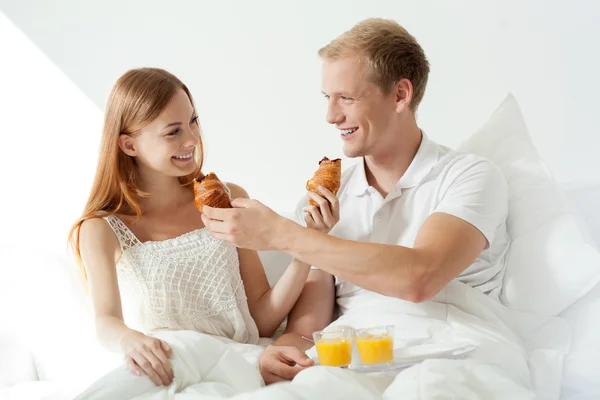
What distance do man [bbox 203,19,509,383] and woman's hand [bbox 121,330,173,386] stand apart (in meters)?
0.32

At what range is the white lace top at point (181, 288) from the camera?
2453mm

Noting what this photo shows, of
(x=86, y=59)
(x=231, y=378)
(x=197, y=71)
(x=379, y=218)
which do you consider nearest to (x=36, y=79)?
(x=86, y=59)

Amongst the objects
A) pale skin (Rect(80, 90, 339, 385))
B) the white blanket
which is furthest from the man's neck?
the white blanket

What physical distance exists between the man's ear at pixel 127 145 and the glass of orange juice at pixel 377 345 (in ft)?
3.59

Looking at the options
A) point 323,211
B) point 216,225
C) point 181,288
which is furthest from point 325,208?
point 181,288

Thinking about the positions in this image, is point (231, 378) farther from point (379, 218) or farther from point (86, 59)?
point (86, 59)

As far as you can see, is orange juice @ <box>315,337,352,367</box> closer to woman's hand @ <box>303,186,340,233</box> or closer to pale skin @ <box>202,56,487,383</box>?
pale skin @ <box>202,56,487,383</box>

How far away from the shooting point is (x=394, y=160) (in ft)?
8.39

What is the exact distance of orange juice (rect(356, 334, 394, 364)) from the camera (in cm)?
192

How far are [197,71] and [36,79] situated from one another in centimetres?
85

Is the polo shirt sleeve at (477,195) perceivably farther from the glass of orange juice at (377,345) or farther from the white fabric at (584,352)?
the glass of orange juice at (377,345)

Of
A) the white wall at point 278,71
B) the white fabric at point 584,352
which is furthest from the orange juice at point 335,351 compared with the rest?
the white wall at point 278,71

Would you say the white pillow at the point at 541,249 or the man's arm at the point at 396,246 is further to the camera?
the white pillow at the point at 541,249

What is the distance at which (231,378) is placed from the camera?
1990 mm
